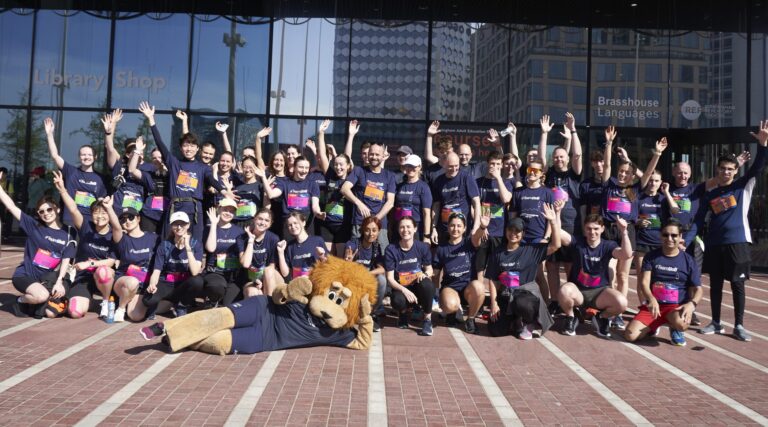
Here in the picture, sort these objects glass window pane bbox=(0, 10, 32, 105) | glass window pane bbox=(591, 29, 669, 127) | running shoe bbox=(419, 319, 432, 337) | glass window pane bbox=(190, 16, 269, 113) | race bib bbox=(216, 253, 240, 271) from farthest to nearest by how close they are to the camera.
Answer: glass window pane bbox=(0, 10, 32, 105), glass window pane bbox=(190, 16, 269, 113), glass window pane bbox=(591, 29, 669, 127), race bib bbox=(216, 253, 240, 271), running shoe bbox=(419, 319, 432, 337)

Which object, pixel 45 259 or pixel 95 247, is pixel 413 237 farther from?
pixel 45 259

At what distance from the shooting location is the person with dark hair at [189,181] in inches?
323

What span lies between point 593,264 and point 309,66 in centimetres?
981

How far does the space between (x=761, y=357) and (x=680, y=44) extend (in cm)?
1081

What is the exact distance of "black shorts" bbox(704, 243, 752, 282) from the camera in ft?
24.1

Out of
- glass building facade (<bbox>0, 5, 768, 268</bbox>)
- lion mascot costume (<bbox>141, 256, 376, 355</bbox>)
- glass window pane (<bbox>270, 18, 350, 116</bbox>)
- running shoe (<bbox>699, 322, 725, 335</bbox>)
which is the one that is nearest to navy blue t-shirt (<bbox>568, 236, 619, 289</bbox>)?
running shoe (<bbox>699, 322, 725, 335</bbox>)

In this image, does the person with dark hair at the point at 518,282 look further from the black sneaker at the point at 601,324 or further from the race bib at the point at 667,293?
the race bib at the point at 667,293

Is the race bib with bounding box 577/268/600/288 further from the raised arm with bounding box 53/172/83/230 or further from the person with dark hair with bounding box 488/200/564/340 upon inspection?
the raised arm with bounding box 53/172/83/230

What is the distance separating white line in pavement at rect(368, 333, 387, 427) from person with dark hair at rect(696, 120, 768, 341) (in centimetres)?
373

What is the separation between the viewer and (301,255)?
7.45m

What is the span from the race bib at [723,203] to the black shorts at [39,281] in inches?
288

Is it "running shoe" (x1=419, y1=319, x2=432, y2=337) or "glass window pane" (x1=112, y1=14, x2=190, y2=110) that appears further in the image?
"glass window pane" (x1=112, y1=14, x2=190, y2=110)

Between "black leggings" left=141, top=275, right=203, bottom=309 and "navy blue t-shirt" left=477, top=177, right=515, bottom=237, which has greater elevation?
"navy blue t-shirt" left=477, top=177, right=515, bottom=237

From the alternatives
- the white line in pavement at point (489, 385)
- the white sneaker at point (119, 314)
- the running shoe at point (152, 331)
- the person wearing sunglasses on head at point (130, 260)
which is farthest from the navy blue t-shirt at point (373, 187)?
the running shoe at point (152, 331)
